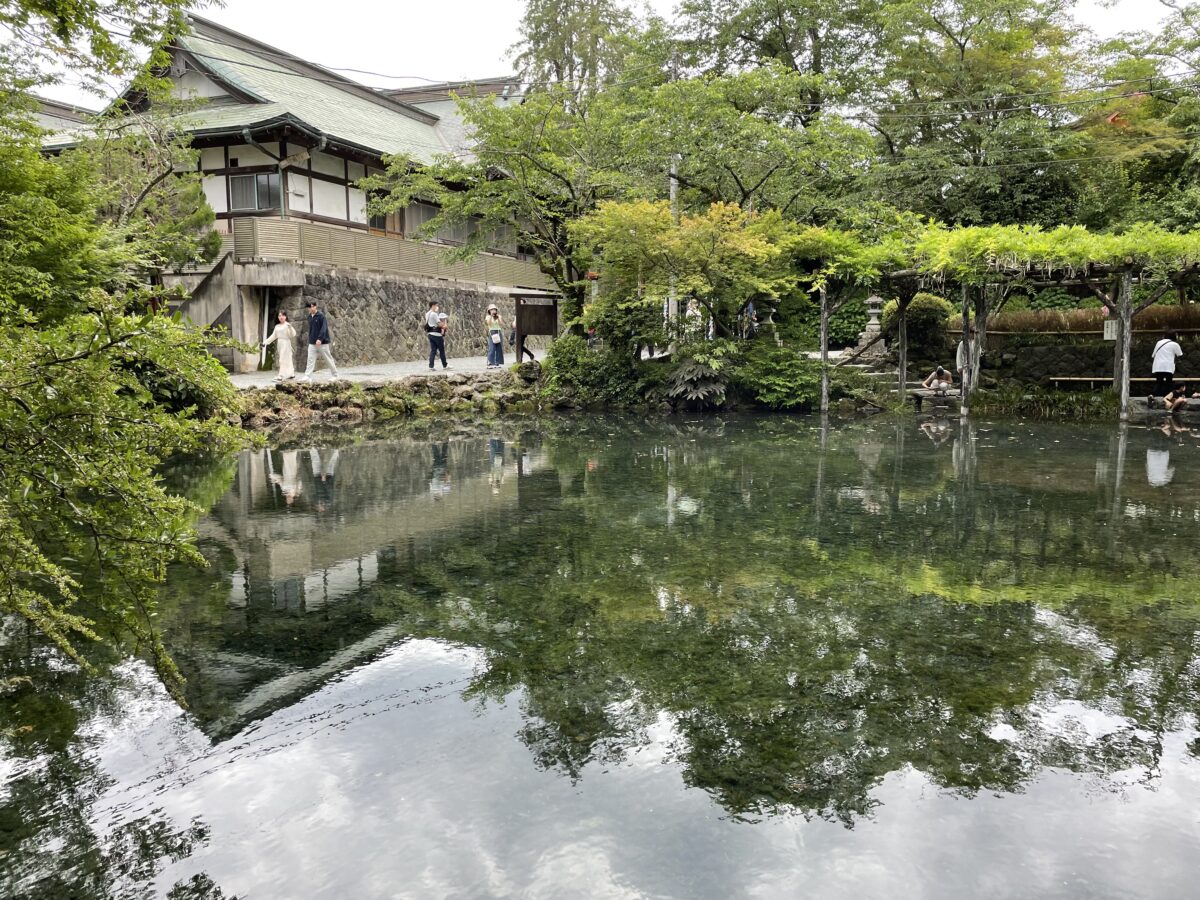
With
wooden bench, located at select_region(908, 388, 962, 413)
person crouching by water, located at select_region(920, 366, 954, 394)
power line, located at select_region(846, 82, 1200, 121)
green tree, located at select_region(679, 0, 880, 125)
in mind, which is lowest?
wooden bench, located at select_region(908, 388, 962, 413)

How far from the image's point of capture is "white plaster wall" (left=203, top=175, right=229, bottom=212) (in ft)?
76.2

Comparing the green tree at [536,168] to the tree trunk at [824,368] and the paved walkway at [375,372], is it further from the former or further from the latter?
the tree trunk at [824,368]

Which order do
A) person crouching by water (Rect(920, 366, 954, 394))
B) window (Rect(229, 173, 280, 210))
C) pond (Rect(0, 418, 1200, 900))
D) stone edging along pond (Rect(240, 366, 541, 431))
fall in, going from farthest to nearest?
window (Rect(229, 173, 280, 210)) → person crouching by water (Rect(920, 366, 954, 394)) → stone edging along pond (Rect(240, 366, 541, 431)) → pond (Rect(0, 418, 1200, 900))

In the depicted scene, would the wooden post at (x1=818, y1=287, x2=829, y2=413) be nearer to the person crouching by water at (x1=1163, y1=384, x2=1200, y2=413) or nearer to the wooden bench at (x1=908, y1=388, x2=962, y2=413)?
the wooden bench at (x1=908, y1=388, x2=962, y2=413)

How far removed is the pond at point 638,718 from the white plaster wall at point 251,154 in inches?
636

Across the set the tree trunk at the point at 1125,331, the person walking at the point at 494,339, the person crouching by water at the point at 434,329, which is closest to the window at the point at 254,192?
the person crouching by water at the point at 434,329

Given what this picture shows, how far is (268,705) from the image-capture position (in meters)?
5.02

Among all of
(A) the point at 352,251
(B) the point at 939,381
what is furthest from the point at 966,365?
(A) the point at 352,251

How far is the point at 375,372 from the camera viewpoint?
24.0 m

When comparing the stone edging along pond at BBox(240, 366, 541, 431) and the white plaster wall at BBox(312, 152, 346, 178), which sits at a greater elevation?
the white plaster wall at BBox(312, 152, 346, 178)

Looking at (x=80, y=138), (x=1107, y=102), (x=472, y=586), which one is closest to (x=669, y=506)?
(x=472, y=586)

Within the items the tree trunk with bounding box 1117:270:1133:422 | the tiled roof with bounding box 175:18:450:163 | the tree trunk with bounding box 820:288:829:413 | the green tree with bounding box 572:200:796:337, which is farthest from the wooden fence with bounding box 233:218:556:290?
the tree trunk with bounding box 1117:270:1133:422

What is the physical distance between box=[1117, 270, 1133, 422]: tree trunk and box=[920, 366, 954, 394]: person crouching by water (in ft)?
13.6

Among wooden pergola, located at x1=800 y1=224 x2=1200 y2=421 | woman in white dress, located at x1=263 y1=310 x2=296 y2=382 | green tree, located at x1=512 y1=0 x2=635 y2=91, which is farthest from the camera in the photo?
green tree, located at x1=512 y1=0 x2=635 y2=91
